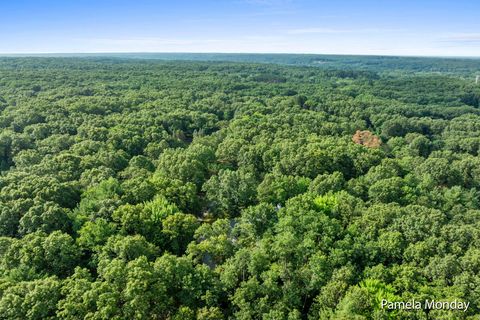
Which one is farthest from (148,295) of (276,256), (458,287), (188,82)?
(188,82)

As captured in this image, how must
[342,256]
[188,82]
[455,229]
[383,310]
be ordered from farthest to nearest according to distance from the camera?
[188,82], [455,229], [342,256], [383,310]

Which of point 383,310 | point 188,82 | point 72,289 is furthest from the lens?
point 188,82

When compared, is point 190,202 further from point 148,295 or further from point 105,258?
point 148,295

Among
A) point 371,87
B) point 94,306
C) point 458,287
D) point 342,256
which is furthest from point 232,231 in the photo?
point 371,87

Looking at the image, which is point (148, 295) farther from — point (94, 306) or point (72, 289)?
point (72, 289)

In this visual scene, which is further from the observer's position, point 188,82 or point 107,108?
point 188,82

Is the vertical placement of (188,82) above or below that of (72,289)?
above
